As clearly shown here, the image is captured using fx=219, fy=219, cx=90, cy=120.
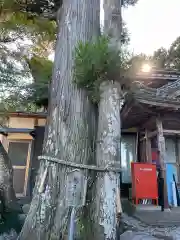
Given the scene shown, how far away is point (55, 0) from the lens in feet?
13.7

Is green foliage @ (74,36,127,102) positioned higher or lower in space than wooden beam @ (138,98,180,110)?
lower

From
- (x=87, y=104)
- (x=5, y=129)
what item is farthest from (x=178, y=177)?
(x=5, y=129)

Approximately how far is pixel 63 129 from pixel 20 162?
4731 millimetres

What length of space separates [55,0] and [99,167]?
340 cm

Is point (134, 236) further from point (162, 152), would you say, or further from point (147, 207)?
point (162, 152)

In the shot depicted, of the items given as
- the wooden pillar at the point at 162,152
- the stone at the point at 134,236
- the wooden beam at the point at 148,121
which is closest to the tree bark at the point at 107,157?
the stone at the point at 134,236

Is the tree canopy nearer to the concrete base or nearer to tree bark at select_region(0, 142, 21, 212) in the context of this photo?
tree bark at select_region(0, 142, 21, 212)

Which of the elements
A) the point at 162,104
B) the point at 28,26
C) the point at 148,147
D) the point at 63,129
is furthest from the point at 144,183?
the point at 28,26

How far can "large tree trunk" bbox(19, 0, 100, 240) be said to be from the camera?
2.33 m

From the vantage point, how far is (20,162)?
6855 millimetres

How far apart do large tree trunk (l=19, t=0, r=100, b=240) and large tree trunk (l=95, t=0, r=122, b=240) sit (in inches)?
10.3

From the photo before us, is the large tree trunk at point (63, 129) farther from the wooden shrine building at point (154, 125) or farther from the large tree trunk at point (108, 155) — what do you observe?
the wooden shrine building at point (154, 125)

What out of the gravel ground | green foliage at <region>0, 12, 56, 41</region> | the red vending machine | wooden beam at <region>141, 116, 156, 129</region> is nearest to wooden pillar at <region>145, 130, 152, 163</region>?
wooden beam at <region>141, 116, 156, 129</region>

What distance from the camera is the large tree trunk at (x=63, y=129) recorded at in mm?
2326
